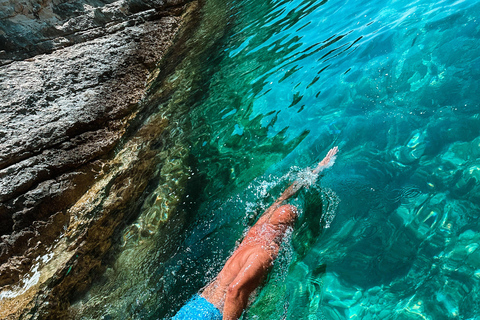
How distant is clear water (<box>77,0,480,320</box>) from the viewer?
2.53m

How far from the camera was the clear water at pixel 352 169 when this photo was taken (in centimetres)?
253

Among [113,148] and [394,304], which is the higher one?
[113,148]

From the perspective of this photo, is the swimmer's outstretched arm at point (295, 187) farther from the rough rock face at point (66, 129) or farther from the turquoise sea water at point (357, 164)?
the rough rock face at point (66, 129)

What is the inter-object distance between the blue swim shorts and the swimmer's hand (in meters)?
1.74

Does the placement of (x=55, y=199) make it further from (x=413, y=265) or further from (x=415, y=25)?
(x=415, y=25)

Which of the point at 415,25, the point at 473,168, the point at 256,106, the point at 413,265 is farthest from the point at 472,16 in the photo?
the point at 413,265

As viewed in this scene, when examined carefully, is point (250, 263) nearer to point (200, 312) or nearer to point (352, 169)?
point (200, 312)

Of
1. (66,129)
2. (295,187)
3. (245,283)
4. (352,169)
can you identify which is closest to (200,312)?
(245,283)

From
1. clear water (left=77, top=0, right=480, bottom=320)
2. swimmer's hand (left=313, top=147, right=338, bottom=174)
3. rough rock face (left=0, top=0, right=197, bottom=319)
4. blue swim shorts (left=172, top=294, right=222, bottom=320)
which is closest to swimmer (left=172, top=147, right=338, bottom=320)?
blue swim shorts (left=172, top=294, right=222, bottom=320)

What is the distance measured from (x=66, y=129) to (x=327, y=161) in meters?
4.32

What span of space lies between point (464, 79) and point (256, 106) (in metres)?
2.65

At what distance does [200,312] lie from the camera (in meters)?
2.79

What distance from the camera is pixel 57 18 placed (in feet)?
24.4

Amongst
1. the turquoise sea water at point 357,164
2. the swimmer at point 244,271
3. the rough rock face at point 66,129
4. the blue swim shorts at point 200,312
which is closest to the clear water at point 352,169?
the turquoise sea water at point 357,164
